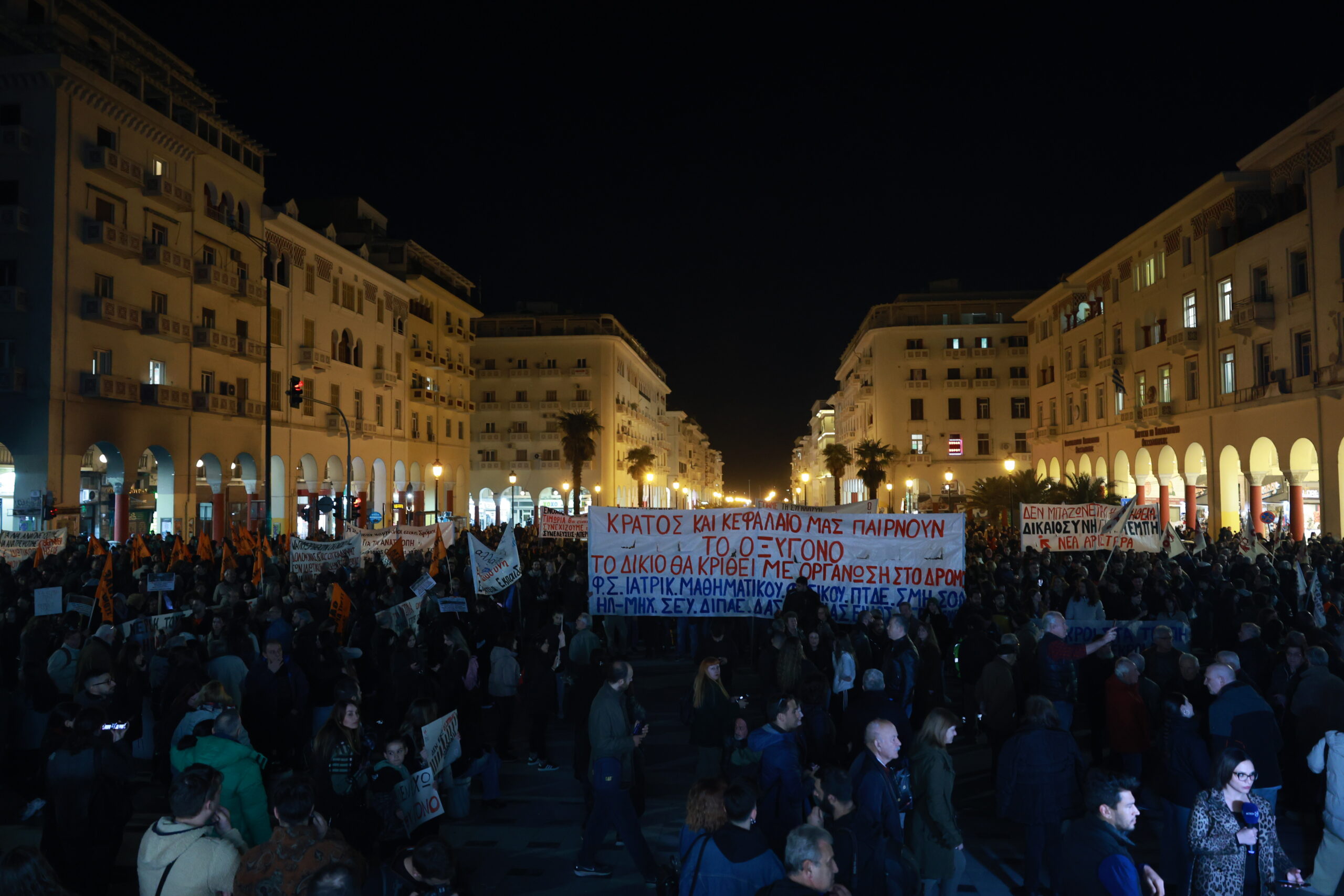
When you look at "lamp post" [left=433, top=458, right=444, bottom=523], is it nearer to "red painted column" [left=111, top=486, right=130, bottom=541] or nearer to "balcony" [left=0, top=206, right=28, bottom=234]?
"red painted column" [left=111, top=486, right=130, bottom=541]

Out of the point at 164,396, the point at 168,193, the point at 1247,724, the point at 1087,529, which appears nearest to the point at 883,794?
the point at 1247,724

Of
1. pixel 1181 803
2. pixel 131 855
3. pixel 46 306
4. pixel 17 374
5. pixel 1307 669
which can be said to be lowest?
pixel 131 855

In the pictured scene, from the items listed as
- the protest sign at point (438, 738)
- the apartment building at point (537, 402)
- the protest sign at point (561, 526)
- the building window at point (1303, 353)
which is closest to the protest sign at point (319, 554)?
the protest sign at point (561, 526)

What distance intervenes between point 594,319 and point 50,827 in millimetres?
73978

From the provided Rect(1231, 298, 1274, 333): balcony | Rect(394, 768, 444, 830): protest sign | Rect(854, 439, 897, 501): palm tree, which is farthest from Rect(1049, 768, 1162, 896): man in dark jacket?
Rect(854, 439, 897, 501): palm tree

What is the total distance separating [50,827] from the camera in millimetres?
6441

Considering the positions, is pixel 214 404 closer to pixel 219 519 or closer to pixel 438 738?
pixel 219 519

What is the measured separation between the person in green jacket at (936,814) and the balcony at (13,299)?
107ft

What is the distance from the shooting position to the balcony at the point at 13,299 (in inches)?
1163

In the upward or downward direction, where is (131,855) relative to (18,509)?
downward

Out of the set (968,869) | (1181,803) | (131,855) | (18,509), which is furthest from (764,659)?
(18,509)

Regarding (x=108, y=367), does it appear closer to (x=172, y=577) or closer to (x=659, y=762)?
(x=172, y=577)

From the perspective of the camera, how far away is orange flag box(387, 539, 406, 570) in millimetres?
21875

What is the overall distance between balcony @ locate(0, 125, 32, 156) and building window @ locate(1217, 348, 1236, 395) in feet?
145
